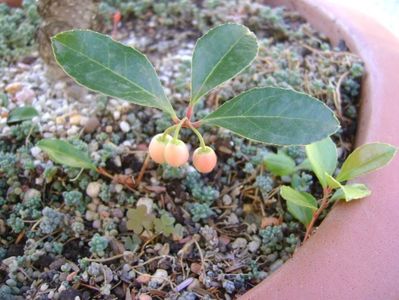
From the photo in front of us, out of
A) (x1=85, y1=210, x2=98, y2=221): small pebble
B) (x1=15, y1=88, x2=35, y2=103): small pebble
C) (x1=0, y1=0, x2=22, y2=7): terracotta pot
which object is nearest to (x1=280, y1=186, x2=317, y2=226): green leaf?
(x1=85, y1=210, x2=98, y2=221): small pebble

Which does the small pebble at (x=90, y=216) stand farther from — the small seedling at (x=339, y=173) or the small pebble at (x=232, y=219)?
the small seedling at (x=339, y=173)

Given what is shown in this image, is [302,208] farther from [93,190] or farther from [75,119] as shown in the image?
[75,119]

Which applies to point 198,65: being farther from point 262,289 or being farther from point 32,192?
point 32,192

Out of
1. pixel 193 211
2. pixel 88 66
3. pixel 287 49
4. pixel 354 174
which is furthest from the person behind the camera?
pixel 287 49

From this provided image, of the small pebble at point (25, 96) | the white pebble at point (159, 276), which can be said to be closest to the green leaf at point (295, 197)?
the white pebble at point (159, 276)

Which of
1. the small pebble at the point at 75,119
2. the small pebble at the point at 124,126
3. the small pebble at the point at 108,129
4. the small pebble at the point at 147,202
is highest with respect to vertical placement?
the small pebble at the point at 124,126

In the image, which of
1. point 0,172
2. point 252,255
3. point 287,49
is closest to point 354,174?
point 252,255

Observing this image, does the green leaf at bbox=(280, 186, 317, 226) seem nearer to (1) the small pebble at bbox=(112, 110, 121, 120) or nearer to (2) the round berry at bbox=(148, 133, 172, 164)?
(2) the round berry at bbox=(148, 133, 172, 164)
